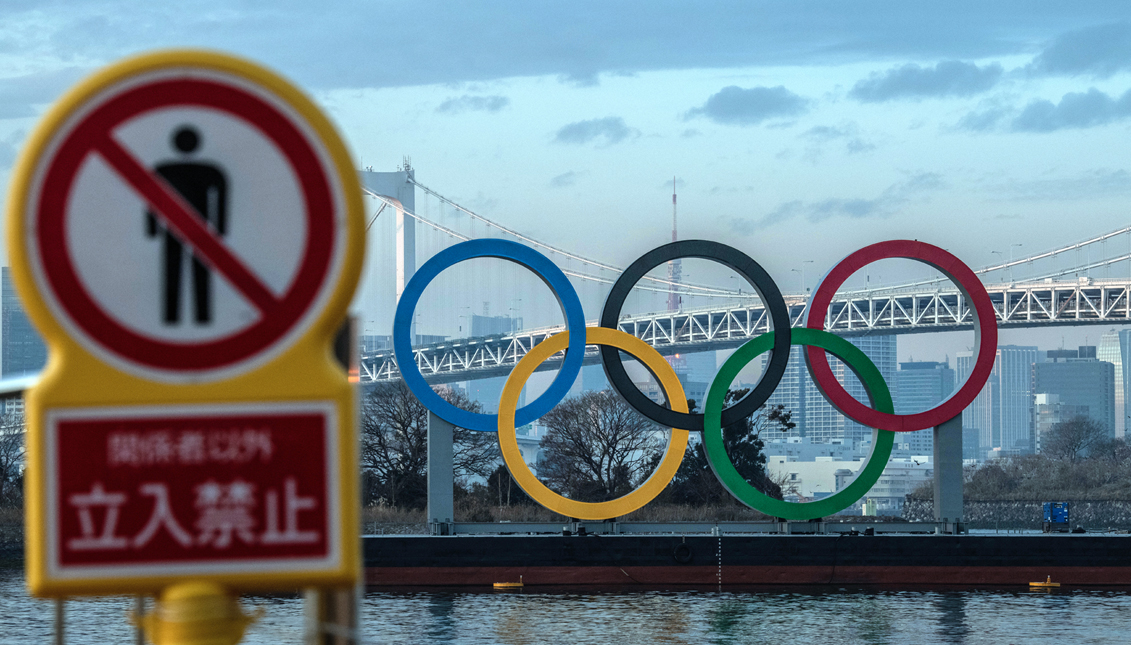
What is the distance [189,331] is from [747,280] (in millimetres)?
29412

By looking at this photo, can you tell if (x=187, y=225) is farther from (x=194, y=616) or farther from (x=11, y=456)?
(x=11, y=456)

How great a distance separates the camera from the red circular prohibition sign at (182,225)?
199 cm

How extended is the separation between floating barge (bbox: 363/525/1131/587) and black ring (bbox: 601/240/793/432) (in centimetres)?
288

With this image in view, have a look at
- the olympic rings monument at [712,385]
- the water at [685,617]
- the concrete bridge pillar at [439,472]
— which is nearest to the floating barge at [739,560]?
the water at [685,617]

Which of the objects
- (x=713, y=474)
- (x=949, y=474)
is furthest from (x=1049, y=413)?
(x=949, y=474)

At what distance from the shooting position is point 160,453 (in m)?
2.03

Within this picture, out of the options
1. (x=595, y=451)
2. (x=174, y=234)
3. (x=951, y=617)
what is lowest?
(x=951, y=617)

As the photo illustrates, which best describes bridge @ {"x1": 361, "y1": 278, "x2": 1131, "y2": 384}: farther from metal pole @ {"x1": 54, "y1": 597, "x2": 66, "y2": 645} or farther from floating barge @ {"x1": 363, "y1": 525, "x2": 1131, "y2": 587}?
metal pole @ {"x1": 54, "y1": 597, "x2": 66, "y2": 645}

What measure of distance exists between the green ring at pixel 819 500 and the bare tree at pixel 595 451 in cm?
2130

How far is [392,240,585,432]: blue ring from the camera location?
3056 cm

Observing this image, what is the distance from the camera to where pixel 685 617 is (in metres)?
26.0

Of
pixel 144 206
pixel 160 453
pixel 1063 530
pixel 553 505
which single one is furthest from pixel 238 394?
pixel 1063 530

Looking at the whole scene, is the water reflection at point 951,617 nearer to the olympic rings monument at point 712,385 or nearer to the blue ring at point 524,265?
the olympic rings monument at point 712,385

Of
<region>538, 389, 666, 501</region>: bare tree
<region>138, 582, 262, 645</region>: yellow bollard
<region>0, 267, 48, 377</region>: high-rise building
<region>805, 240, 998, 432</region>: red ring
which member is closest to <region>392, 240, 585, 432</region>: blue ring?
<region>805, 240, 998, 432</region>: red ring
